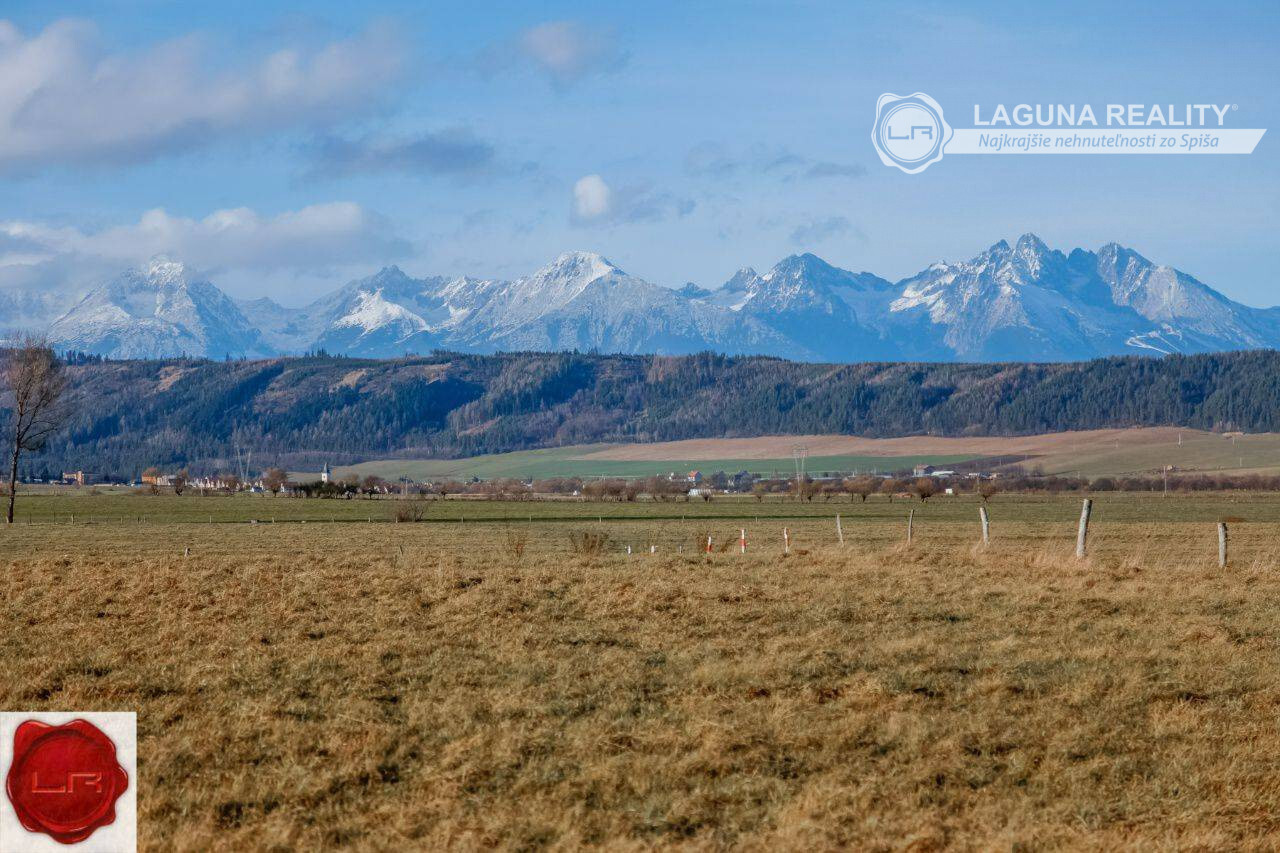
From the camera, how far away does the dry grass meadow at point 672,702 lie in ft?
32.3

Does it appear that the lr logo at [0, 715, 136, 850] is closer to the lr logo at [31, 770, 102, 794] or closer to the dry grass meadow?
the lr logo at [31, 770, 102, 794]

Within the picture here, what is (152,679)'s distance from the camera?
14.2 meters

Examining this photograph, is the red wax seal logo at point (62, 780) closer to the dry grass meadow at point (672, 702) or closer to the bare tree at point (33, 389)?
the dry grass meadow at point (672, 702)

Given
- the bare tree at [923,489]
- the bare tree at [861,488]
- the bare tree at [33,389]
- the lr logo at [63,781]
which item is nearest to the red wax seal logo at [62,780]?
the lr logo at [63,781]

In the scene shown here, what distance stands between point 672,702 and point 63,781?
5.94 metres

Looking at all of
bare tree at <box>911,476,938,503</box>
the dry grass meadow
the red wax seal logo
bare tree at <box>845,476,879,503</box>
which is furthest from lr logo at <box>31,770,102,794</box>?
bare tree at <box>845,476,879,503</box>

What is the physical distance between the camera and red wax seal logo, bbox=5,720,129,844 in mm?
8930

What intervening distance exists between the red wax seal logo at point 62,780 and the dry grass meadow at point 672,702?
1.79ft

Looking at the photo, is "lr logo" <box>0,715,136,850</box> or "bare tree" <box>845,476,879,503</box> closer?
"lr logo" <box>0,715,136,850</box>

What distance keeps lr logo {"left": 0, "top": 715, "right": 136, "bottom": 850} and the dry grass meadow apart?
54cm

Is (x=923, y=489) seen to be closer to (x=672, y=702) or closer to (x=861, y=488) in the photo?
(x=861, y=488)

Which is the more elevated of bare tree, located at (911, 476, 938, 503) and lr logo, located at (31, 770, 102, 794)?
bare tree, located at (911, 476, 938, 503)

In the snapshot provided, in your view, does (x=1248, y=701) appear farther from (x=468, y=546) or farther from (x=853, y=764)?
(x=468, y=546)

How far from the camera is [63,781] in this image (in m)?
9.32
